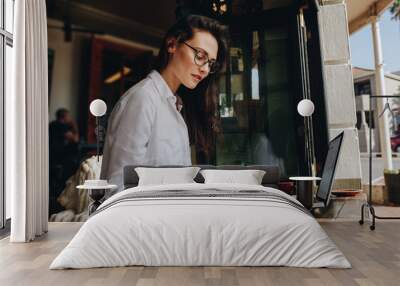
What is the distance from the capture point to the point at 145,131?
4.71m

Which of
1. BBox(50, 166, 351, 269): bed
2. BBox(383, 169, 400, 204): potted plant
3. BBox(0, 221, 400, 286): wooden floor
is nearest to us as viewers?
BBox(0, 221, 400, 286): wooden floor

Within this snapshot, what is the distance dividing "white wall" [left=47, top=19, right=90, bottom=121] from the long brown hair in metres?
0.94

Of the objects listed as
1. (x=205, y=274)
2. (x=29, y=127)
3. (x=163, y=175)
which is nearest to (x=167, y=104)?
(x=163, y=175)

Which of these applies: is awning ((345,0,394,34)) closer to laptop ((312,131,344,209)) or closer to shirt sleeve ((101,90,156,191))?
laptop ((312,131,344,209))

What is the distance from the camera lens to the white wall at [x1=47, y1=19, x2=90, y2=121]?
4691mm

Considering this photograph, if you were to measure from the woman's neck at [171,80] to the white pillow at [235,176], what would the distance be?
114 centimetres

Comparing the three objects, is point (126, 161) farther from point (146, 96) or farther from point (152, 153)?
point (146, 96)

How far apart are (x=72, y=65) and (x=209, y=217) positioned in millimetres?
2927

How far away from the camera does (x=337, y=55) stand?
4.98 m

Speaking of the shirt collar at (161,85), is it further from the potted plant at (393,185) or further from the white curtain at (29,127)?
the potted plant at (393,185)

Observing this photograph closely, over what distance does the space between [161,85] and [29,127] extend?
1.66 m

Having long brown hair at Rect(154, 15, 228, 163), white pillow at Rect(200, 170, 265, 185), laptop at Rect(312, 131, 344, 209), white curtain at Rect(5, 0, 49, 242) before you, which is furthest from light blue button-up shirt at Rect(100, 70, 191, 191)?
laptop at Rect(312, 131, 344, 209)

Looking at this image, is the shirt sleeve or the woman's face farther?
the woman's face

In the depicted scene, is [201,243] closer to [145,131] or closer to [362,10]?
[145,131]
